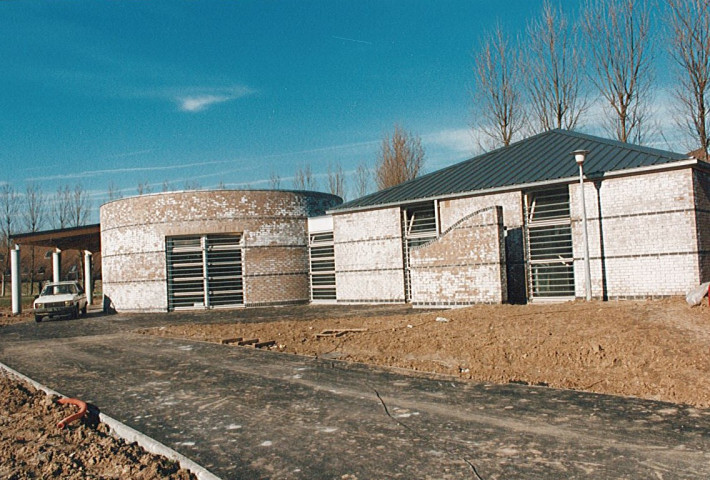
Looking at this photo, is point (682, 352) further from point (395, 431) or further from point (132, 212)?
point (132, 212)

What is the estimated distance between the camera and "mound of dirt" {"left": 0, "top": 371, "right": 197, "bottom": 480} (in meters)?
5.36

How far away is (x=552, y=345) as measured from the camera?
33.1 ft

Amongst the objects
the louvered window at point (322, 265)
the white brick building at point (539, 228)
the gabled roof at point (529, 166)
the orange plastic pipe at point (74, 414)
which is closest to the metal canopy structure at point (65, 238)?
the louvered window at point (322, 265)

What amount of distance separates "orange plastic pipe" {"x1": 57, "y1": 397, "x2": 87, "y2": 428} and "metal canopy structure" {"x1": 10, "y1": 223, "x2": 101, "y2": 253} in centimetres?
2431

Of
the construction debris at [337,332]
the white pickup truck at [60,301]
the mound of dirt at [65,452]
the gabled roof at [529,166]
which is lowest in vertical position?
the mound of dirt at [65,452]

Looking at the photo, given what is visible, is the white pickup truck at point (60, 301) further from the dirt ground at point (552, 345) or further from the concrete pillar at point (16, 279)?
the dirt ground at point (552, 345)

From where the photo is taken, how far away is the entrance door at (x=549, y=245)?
16906 millimetres

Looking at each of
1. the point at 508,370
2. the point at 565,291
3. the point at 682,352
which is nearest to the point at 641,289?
the point at 565,291

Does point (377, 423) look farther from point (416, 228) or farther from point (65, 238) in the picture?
point (65, 238)

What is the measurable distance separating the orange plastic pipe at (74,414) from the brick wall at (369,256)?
14360 millimetres

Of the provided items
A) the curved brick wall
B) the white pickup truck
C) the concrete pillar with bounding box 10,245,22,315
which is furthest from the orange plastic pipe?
the concrete pillar with bounding box 10,245,22,315

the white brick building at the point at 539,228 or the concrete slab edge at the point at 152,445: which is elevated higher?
the white brick building at the point at 539,228

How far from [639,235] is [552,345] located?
718 centimetres

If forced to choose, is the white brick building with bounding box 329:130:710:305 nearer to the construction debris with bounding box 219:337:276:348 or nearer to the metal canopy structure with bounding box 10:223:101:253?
the construction debris with bounding box 219:337:276:348
